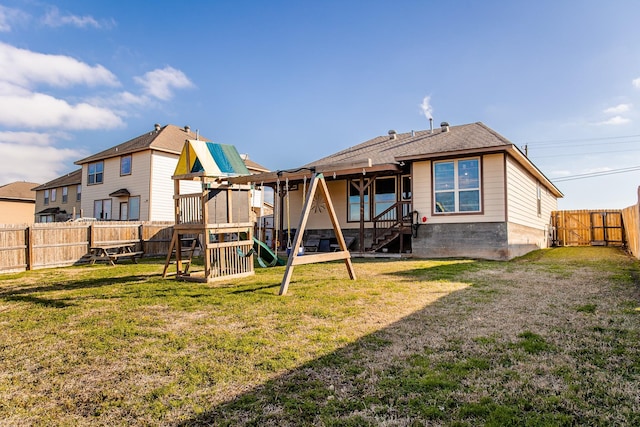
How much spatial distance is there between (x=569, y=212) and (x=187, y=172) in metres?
22.2

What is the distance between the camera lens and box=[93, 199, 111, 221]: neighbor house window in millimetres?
23542

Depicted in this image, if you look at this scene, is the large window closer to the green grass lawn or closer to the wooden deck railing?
the wooden deck railing

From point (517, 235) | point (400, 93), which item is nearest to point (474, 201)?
point (517, 235)

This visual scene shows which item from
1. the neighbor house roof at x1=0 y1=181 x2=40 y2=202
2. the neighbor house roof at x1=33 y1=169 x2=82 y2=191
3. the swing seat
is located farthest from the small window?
the neighbor house roof at x1=0 y1=181 x2=40 y2=202

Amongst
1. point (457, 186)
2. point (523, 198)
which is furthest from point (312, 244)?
point (523, 198)

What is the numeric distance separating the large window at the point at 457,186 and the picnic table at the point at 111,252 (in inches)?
432

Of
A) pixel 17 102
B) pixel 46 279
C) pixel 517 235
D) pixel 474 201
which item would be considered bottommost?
pixel 46 279

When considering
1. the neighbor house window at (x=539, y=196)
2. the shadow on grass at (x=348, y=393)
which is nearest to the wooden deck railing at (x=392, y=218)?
the neighbor house window at (x=539, y=196)

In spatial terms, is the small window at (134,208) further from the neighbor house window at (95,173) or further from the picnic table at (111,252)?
the picnic table at (111,252)

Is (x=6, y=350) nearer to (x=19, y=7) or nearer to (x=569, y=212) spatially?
(x=19, y=7)

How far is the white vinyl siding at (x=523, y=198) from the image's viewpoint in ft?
39.6

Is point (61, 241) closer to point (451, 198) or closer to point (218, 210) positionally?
point (218, 210)

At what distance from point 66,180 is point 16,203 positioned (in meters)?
8.72

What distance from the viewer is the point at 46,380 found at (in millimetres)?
2820
